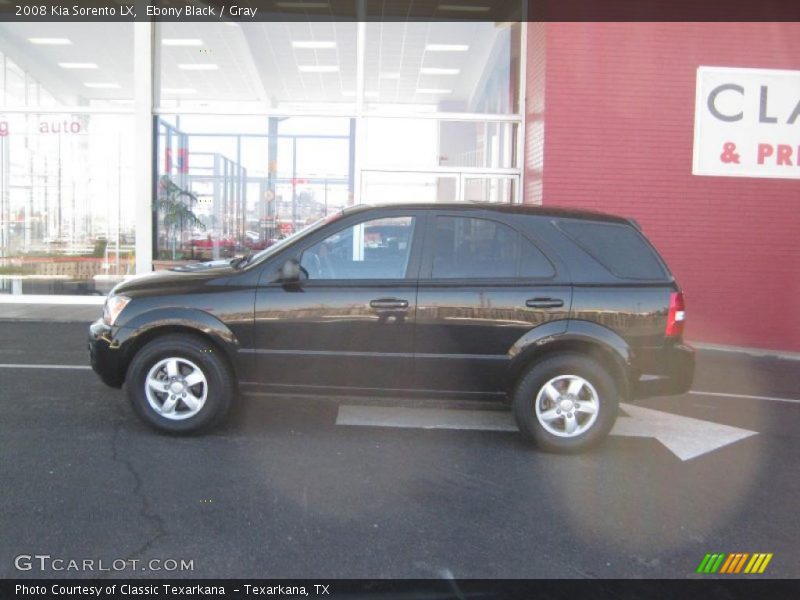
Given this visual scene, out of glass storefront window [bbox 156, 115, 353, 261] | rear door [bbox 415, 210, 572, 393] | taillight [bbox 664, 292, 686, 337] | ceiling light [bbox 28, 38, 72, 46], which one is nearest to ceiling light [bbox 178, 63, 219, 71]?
glass storefront window [bbox 156, 115, 353, 261]

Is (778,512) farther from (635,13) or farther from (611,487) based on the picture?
(635,13)

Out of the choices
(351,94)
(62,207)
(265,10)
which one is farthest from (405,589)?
(62,207)

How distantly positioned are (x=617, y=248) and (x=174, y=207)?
9479mm

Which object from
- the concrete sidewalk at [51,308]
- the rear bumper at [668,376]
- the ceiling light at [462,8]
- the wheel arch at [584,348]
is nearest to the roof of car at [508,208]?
the wheel arch at [584,348]

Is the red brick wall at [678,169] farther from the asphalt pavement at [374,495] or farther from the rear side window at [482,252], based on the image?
the rear side window at [482,252]

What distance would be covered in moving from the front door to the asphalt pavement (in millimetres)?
518

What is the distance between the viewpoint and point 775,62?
414 inches

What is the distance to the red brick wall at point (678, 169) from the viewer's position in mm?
10625

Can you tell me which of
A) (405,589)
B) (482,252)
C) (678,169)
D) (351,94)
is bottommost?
(405,589)

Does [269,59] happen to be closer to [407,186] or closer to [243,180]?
[243,180]

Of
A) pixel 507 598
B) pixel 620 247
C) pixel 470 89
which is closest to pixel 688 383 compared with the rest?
pixel 620 247

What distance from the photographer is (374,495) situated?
4.66 metres

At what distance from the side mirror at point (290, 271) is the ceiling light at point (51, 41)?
34.9 ft

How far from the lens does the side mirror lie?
5.46 m
